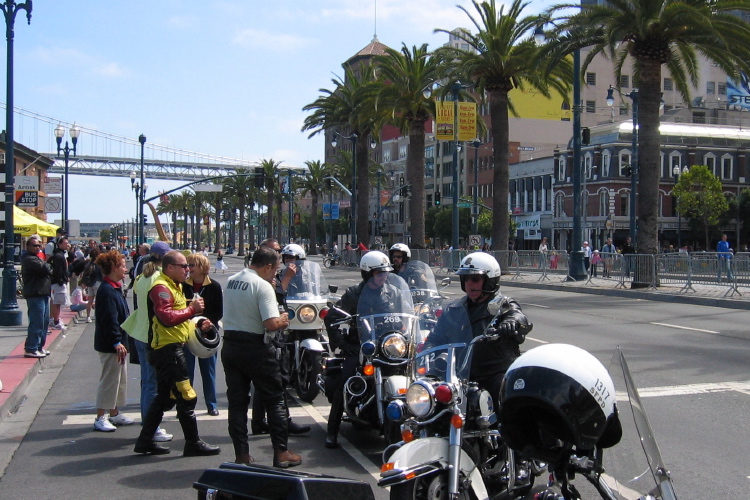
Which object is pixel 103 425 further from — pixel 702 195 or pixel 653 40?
pixel 702 195

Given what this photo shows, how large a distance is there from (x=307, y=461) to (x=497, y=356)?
2.29 meters

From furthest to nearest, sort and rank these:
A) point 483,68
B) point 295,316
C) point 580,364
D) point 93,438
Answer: point 483,68 < point 295,316 < point 93,438 < point 580,364

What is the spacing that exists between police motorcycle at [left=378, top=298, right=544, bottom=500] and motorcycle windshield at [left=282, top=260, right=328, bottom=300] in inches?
180

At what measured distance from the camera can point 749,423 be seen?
7699 mm

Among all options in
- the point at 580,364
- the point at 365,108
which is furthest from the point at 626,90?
the point at 580,364

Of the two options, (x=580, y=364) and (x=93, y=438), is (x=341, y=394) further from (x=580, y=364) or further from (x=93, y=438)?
(x=580, y=364)

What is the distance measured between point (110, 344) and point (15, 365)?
403 cm

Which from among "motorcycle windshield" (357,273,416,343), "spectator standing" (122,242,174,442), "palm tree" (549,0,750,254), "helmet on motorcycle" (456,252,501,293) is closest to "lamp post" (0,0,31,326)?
"spectator standing" (122,242,174,442)

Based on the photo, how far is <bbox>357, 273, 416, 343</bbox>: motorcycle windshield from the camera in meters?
6.50

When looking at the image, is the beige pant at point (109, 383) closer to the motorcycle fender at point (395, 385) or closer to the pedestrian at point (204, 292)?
the pedestrian at point (204, 292)

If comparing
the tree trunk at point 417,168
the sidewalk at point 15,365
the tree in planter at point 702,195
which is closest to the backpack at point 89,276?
the sidewalk at point 15,365

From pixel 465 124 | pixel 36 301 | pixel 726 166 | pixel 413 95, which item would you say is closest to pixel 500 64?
pixel 465 124

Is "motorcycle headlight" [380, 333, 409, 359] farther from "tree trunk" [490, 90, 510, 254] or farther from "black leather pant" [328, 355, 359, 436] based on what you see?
"tree trunk" [490, 90, 510, 254]

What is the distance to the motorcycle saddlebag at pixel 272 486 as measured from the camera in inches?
103
